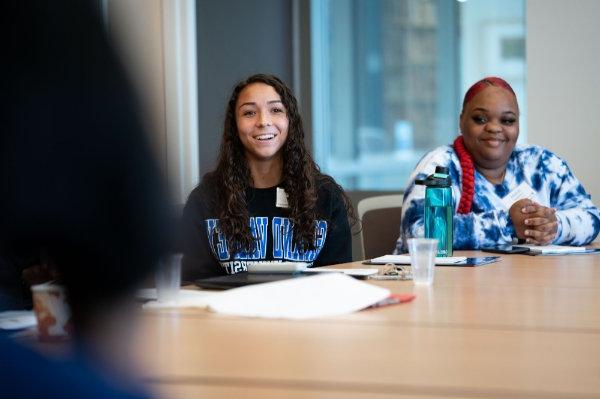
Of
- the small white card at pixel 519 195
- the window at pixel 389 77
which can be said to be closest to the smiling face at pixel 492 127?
the small white card at pixel 519 195

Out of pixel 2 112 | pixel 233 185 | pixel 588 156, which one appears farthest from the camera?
pixel 588 156

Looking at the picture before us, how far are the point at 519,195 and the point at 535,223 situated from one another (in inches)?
13.8

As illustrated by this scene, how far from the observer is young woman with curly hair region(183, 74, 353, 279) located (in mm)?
2793

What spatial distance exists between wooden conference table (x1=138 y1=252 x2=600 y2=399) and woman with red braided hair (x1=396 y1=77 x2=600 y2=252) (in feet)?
4.14

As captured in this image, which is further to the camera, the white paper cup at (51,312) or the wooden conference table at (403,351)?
the wooden conference table at (403,351)

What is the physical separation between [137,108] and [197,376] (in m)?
0.64

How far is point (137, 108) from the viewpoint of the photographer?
0.30 metres

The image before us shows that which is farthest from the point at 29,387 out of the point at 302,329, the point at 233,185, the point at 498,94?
the point at 498,94

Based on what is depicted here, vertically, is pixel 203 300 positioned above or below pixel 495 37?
below

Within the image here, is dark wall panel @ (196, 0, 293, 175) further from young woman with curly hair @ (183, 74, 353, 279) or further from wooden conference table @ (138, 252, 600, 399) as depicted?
wooden conference table @ (138, 252, 600, 399)

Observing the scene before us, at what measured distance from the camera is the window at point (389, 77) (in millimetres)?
5184

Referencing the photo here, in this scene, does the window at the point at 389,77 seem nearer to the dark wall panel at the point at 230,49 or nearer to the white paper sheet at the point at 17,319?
the dark wall panel at the point at 230,49

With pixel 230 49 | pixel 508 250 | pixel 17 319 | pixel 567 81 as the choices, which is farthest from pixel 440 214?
pixel 230 49

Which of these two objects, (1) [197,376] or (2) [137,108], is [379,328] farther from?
(2) [137,108]
